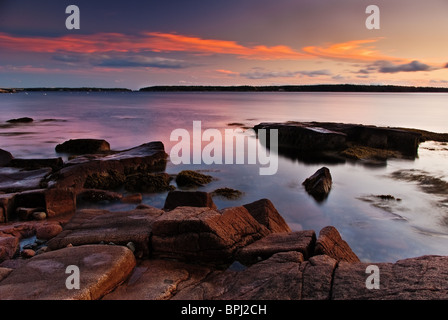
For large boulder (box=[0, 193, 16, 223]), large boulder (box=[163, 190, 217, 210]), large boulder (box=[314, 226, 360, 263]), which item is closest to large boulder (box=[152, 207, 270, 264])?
large boulder (box=[314, 226, 360, 263])

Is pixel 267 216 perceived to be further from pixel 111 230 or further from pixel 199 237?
pixel 111 230

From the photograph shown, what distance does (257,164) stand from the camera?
15.6 m

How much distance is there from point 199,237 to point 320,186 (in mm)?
6548

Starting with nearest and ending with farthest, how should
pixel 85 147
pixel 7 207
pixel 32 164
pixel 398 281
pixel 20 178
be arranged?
pixel 398 281, pixel 7 207, pixel 20 178, pixel 32 164, pixel 85 147

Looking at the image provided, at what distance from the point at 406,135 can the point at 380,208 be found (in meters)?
10.2

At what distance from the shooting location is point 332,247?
5375 millimetres

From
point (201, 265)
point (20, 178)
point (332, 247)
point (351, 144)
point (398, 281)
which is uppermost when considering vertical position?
point (351, 144)

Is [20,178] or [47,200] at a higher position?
[20,178]

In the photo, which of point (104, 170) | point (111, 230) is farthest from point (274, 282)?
point (104, 170)

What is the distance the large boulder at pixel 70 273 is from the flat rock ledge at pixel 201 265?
1 centimetres

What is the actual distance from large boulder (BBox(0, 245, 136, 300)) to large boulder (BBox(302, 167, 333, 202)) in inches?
281

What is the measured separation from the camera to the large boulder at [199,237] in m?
5.26

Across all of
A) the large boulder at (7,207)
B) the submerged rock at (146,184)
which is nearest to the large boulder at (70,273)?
the large boulder at (7,207)
